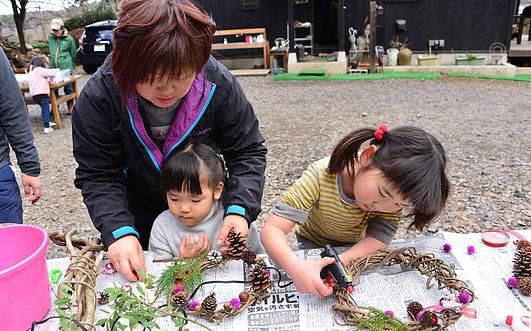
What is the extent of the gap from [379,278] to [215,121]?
743 millimetres

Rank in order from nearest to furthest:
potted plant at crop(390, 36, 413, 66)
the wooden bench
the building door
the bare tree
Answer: potted plant at crop(390, 36, 413, 66), the wooden bench, the building door, the bare tree

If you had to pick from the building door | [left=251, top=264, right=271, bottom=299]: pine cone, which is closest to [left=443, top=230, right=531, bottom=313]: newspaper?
[left=251, top=264, right=271, bottom=299]: pine cone

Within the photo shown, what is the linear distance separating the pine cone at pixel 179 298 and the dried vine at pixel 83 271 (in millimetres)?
209

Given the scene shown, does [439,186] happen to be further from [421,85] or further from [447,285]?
[421,85]

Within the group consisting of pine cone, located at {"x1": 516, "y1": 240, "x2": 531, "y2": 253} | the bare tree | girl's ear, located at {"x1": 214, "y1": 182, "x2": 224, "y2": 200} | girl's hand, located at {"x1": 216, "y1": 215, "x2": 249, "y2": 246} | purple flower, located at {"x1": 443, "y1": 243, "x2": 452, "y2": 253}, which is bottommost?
purple flower, located at {"x1": 443, "y1": 243, "x2": 452, "y2": 253}

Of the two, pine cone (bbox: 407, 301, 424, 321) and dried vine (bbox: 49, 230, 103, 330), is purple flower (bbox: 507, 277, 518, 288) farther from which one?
dried vine (bbox: 49, 230, 103, 330)

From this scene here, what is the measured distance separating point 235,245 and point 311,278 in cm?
27

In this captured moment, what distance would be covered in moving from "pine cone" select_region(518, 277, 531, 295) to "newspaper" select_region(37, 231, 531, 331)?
17 millimetres

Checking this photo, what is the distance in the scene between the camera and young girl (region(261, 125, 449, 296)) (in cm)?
133

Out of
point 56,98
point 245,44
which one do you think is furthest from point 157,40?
point 245,44

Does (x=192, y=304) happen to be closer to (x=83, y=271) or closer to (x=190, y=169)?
(x=83, y=271)

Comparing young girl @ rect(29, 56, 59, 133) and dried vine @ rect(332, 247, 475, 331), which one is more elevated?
young girl @ rect(29, 56, 59, 133)

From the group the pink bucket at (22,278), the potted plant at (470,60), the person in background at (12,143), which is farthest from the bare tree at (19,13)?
the pink bucket at (22,278)

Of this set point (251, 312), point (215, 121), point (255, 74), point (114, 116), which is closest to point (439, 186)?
point (251, 312)
